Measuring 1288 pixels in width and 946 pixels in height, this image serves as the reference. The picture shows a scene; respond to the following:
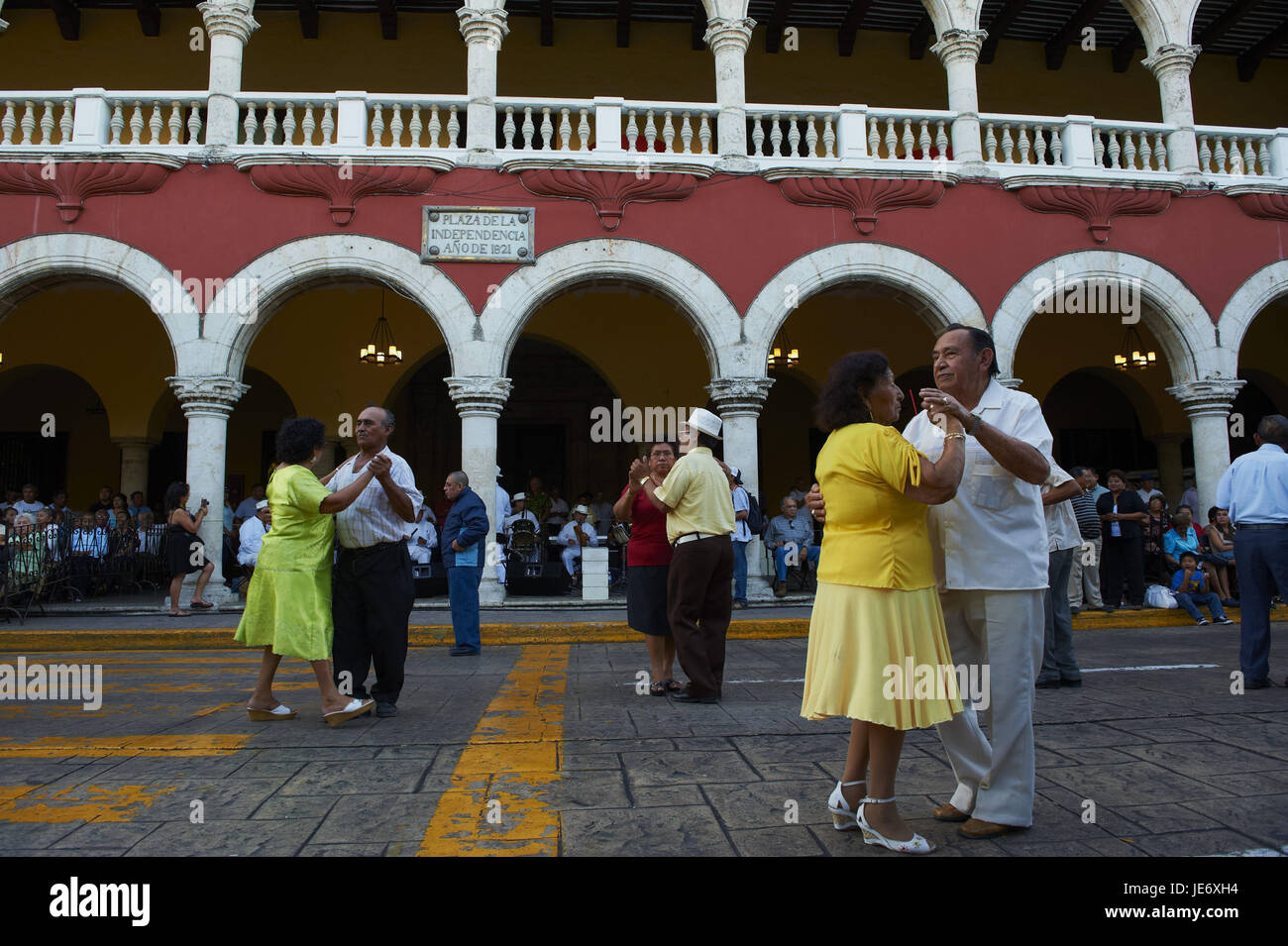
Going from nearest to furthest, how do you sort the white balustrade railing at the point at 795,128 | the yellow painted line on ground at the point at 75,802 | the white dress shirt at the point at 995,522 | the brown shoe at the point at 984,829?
the brown shoe at the point at 984,829, the white dress shirt at the point at 995,522, the yellow painted line on ground at the point at 75,802, the white balustrade railing at the point at 795,128

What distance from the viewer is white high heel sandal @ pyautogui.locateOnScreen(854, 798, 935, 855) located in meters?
2.54

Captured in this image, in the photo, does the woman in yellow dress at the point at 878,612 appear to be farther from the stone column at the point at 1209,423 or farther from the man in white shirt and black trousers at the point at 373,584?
the stone column at the point at 1209,423

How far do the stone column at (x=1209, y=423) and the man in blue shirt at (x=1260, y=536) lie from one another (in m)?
6.60

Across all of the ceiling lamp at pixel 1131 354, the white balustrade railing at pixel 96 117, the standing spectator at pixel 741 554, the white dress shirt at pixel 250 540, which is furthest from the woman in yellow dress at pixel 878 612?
the ceiling lamp at pixel 1131 354

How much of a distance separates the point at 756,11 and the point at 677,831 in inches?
566

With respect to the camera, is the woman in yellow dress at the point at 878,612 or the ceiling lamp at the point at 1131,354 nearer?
the woman in yellow dress at the point at 878,612

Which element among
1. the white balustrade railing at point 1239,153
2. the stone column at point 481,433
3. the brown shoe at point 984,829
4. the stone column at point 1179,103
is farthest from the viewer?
the white balustrade railing at point 1239,153

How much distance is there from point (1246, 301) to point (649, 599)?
11117 mm

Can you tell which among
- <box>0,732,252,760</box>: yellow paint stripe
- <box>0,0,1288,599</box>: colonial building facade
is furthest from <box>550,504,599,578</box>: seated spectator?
→ <box>0,732,252,760</box>: yellow paint stripe

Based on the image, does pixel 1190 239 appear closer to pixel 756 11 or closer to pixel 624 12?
pixel 756 11

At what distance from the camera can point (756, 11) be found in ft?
45.3

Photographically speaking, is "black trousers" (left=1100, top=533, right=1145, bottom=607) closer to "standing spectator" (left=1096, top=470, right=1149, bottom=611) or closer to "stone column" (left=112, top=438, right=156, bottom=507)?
"standing spectator" (left=1096, top=470, right=1149, bottom=611)

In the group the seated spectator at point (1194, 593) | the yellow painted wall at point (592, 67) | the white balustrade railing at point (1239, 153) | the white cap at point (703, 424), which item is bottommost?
the seated spectator at point (1194, 593)

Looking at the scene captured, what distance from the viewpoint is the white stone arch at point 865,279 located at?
434 inches
